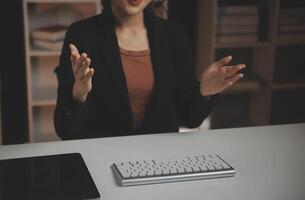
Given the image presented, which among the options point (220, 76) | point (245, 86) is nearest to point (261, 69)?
point (245, 86)

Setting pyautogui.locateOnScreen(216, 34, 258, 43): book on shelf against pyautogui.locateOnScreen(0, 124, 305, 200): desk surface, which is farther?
pyautogui.locateOnScreen(216, 34, 258, 43): book on shelf

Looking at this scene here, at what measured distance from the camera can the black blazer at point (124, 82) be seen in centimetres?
163

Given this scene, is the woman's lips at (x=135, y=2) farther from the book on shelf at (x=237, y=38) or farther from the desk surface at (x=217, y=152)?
the book on shelf at (x=237, y=38)

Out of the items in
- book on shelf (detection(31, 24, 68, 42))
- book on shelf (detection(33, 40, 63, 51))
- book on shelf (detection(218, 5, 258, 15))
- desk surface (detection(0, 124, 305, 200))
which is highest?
book on shelf (detection(218, 5, 258, 15))

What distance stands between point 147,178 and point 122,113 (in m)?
0.61

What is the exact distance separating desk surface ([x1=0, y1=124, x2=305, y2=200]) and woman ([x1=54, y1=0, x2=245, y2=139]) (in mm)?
244

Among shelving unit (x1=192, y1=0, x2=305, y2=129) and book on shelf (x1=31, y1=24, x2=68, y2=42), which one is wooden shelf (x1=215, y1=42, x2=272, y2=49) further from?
book on shelf (x1=31, y1=24, x2=68, y2=42)

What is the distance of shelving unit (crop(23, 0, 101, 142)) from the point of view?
2707mm

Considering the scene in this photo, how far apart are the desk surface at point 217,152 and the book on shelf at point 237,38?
150 centimetres

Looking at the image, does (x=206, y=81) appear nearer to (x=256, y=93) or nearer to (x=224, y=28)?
(x=224, y=28)

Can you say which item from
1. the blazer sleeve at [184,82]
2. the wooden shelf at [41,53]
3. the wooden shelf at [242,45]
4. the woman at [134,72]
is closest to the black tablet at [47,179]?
the woman at [134,72]

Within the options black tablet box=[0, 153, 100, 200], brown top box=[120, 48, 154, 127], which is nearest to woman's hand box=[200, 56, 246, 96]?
brown top box=[120, 48, 154, 127]

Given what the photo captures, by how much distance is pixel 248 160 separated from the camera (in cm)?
121

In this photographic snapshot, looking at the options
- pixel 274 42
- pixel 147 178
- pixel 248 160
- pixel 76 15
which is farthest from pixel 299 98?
pixel 147 178
